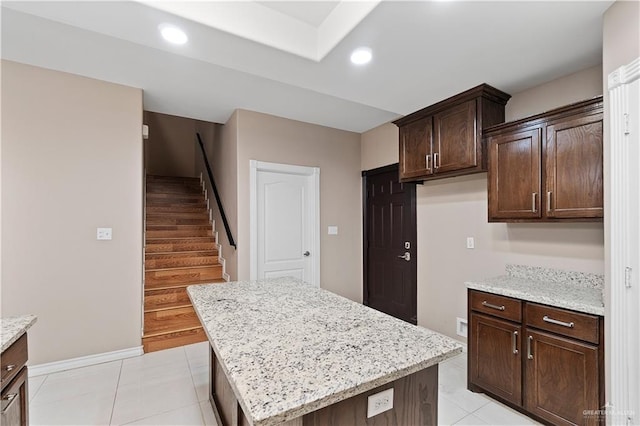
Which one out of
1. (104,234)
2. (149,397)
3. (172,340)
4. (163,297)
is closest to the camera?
(149,397)

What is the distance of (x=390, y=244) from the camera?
13.2 feet

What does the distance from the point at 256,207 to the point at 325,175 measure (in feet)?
3.57

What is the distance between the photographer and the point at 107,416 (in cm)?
206

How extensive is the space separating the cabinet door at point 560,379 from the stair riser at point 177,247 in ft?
13.5

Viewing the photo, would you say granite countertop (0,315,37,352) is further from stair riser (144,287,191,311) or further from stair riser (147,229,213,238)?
stair riser (147,229,213,238)

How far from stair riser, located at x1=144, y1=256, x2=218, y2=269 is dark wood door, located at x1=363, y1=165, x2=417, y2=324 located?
7.45ft

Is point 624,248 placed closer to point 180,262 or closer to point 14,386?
point 14,386

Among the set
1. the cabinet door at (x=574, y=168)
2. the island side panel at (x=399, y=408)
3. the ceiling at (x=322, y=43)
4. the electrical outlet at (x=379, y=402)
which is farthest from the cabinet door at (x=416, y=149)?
the electrical outlet at (x=379, y=402)

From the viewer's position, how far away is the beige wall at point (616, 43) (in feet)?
4.70

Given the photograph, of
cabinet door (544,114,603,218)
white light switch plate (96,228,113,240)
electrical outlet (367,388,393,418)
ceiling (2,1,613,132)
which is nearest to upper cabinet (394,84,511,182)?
ceiling (2,1,613,132)

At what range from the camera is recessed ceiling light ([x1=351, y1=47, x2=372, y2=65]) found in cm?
203

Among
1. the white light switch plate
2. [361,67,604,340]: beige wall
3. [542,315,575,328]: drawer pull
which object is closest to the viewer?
[542,315,575,328]: drawer pull

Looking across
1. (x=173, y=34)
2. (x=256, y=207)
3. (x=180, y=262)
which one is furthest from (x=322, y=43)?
(x=180, y=262)

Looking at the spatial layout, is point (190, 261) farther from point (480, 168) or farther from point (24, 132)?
point (480, 168)
